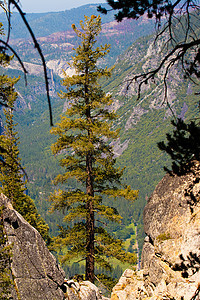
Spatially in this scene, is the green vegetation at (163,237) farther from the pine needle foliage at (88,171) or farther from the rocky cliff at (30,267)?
the rocky cliff at (30,267)

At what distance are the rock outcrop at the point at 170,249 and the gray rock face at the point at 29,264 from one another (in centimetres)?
387

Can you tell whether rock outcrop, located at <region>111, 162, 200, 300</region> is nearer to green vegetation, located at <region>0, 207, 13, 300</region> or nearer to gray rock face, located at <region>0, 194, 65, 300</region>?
gray rock face, located at <region>0, 194, 65, 300</region>

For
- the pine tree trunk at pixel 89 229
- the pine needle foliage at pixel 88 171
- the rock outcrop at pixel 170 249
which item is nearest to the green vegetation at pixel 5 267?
the pine needle foliage at pixel 88 171

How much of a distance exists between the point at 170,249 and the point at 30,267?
6640mm

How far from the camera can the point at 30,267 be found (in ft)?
42.2

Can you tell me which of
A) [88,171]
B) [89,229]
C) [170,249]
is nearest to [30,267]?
[89,229]

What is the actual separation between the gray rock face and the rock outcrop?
12.7ft

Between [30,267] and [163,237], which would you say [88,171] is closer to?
[163,237]

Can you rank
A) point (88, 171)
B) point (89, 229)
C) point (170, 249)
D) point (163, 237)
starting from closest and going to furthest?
point (170, 249)
point (163, 237)
point (89, 229)
point (88, 171)

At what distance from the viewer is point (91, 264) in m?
15.2

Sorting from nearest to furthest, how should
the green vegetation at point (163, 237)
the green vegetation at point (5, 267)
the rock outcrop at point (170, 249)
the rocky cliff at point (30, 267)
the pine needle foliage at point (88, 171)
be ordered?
1. the green vegetation at point (5, 267)
2. the rock outcrop at point (170, 249)
3. the rocky cliff at point (30, 267)
4. the green vegetation at point (163, 237)
5. the pine needle foliage at point (88, 171)

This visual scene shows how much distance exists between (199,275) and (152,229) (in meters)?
4.98

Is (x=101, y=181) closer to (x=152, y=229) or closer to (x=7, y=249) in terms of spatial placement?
(x=152, y=229)

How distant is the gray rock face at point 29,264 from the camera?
12.5 metres
